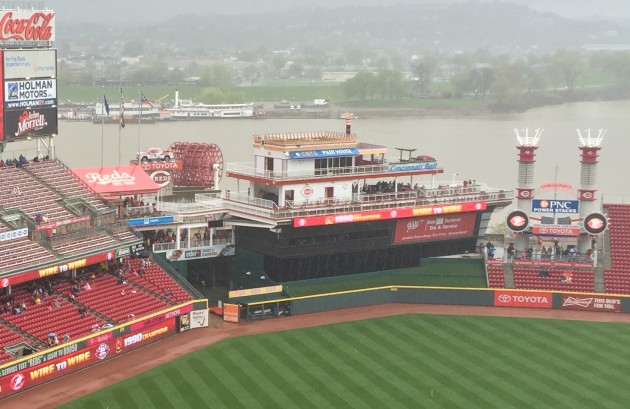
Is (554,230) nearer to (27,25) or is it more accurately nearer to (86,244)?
(86,244)

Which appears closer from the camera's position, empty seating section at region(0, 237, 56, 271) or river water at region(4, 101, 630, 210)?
empty seating section at region(0, 237, 56, 271)

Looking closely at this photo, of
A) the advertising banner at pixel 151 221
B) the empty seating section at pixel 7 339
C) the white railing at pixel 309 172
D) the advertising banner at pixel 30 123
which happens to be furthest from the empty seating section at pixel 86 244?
the white railing at pixel 309 172

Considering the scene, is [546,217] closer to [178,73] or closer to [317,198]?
[317,198]

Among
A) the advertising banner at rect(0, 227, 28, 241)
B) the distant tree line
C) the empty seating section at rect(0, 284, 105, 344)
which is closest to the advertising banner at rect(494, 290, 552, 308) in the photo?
the empty seating section at rect(0, 284, 105, 344)

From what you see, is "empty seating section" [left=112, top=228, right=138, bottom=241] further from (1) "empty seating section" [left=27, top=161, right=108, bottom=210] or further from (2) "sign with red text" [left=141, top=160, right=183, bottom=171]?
(2) "sign with red text" [left=141, top=160, right=183, bottom=171]

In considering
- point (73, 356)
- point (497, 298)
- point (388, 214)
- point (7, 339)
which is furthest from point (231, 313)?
point (497, 298)

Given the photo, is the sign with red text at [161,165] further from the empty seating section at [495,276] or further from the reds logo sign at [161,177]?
the empty seating section at [495,276]

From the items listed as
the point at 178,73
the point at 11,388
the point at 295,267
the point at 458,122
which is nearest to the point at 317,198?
the point at 295,267
